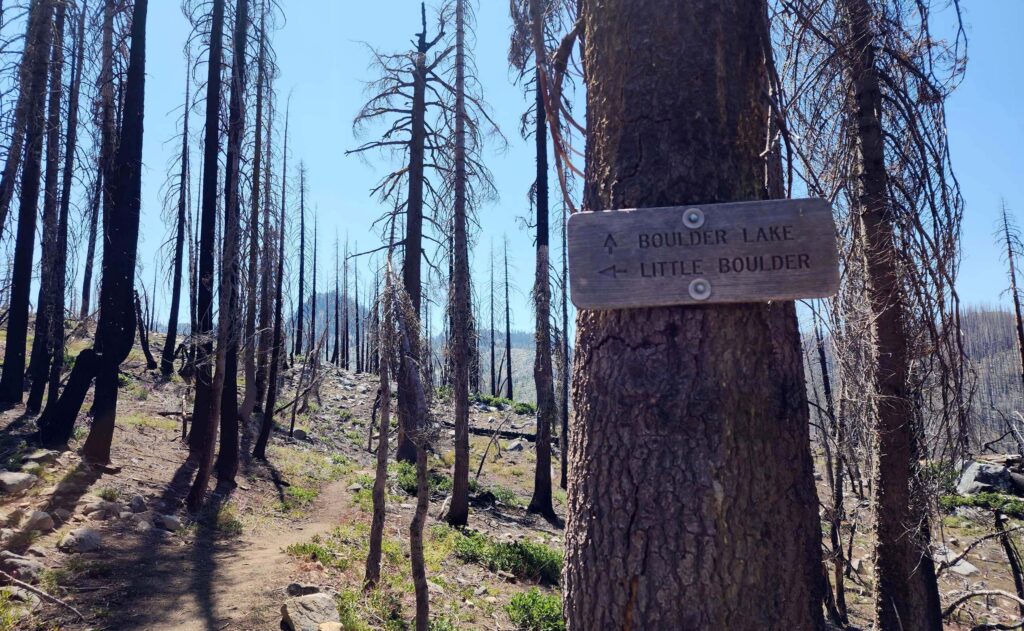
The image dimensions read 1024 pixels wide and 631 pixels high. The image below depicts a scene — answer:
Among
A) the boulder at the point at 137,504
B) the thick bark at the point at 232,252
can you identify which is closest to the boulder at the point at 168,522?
the boulder at the point at 137,504

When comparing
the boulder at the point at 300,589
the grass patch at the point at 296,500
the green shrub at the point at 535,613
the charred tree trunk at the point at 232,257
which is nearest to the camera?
the boulder at the point at 300,589

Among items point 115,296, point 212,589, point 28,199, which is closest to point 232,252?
point 115,296

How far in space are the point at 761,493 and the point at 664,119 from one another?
1143mm

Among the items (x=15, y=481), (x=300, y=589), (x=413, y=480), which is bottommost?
(x=413, y=480)

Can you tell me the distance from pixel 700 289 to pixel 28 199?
1484cm

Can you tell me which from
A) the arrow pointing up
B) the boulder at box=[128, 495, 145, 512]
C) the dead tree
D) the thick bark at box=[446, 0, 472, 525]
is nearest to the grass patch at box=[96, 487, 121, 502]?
the boulder at box=[128, 495, 145, 512]

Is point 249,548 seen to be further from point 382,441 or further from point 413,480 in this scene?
point 413,480

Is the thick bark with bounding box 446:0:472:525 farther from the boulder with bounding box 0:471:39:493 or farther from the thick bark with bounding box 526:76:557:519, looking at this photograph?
the boulder with bounding box 0:471:39:493

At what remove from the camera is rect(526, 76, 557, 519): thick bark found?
15398 mm

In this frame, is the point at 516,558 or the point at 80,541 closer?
the point at 80,541

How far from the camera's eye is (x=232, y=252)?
11570 millimetres

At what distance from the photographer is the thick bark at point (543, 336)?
15398mm

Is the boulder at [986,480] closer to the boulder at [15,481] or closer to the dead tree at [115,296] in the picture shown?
the dead tree at [115,296]

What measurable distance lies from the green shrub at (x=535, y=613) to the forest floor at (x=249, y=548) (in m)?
0.02
